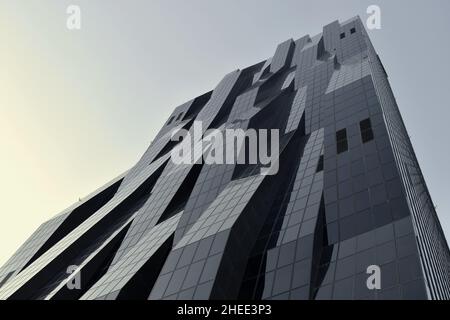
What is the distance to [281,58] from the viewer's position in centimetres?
13062

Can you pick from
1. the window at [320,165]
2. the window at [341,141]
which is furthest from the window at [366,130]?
the window at [320,165]

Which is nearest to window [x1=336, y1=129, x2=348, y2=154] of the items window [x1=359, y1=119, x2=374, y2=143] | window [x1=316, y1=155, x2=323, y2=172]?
window [x1=359, y1=119, x2=374, y2=143]

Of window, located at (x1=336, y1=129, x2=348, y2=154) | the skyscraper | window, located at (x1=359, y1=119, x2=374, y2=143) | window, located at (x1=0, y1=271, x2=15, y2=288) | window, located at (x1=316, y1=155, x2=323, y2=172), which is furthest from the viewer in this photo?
window, located at (x1=0, y1=271, x2=15, y2=288)

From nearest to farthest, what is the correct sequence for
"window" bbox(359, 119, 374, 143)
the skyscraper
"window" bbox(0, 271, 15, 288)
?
the skyscraper, "window" bbox(359, 119, 374, 143), "window" bbox(0, 271, 15, 288)

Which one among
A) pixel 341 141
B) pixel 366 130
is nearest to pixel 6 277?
pixel 341 141

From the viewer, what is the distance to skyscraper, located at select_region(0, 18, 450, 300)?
4047cm

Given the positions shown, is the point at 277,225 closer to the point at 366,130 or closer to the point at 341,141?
the point at 341,141

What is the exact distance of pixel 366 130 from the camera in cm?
6138

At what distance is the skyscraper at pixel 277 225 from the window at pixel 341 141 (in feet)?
0.66

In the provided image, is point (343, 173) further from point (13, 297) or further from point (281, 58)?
point (281, 58)

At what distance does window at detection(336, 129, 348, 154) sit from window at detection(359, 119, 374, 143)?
2.12 metres

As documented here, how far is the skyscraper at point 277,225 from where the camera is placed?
4047 centimetres

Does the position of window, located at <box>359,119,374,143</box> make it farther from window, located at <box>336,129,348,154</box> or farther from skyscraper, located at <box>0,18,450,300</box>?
window, located at <box>336,129,348,154</box>

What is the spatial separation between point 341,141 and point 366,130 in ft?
10.6
